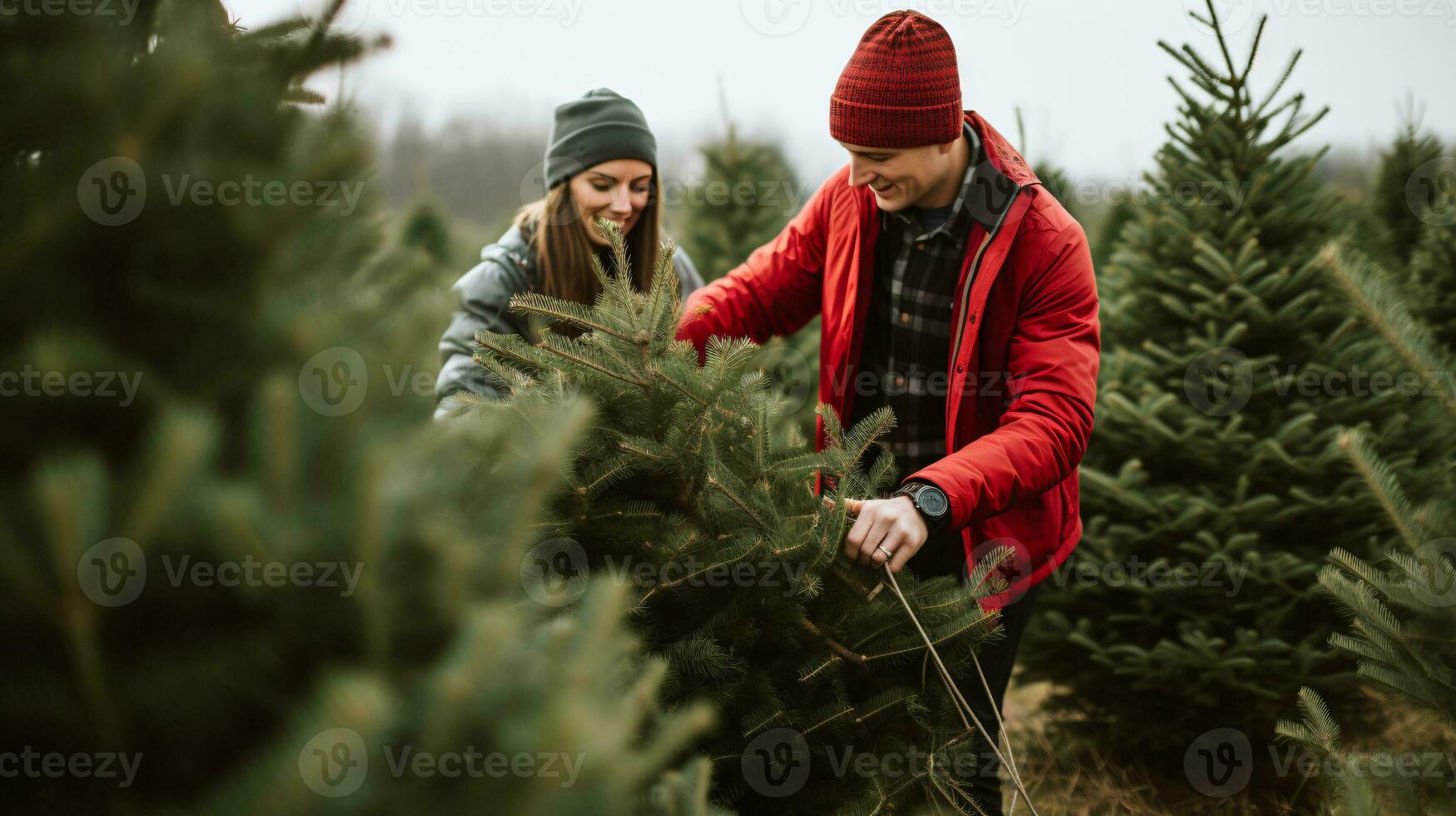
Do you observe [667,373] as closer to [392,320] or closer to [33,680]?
[392,320]

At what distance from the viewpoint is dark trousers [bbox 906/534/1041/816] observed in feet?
9.19

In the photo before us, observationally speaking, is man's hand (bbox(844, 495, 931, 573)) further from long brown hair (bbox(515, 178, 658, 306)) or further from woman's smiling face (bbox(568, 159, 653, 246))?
woman's smiling face (bbox(568, 159, 653, 246))

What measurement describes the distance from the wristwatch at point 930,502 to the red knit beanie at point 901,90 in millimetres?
1067

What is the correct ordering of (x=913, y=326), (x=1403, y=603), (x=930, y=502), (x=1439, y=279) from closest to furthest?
(x=1403, y=603) < (x=930, y=502) < (x=913, y=326) < (x=1439, y=279)

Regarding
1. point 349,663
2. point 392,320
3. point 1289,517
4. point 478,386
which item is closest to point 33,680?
point 349,663

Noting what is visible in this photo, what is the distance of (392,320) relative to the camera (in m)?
0.98

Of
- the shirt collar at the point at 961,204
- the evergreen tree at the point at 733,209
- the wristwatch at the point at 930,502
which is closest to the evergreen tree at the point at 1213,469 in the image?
the shirt collar at the point at 961,204

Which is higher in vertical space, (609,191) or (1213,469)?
(609,191)

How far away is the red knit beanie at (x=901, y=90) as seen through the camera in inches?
107

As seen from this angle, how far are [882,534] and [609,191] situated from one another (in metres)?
2.01

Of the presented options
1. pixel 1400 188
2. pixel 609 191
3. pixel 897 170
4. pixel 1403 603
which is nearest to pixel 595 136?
pixel 609 191

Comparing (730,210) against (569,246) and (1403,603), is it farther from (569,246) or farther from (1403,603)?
(1403,603)

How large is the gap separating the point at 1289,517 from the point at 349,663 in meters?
4.12

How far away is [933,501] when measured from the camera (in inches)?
86.0
